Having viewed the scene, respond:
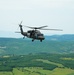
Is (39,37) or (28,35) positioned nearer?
(39,37)
